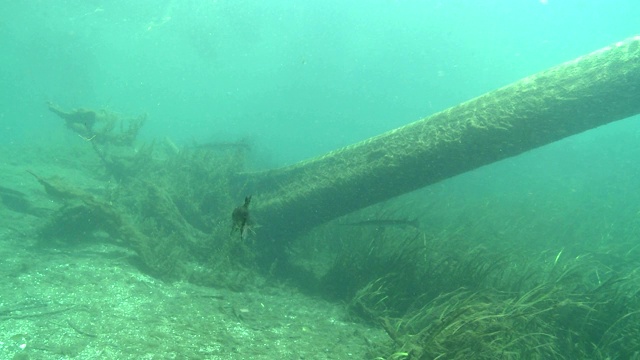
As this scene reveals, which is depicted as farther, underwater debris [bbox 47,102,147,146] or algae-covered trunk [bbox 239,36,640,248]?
underwater debris [bbox 47,102,147,146]

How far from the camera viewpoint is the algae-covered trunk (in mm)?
4906

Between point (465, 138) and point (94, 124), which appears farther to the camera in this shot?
point (94, 124)

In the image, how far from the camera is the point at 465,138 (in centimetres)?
533

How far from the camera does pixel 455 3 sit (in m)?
73.8

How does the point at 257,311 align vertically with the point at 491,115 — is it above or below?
below

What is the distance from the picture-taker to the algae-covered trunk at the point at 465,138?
4906mm

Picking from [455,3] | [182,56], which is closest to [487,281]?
[455,3]

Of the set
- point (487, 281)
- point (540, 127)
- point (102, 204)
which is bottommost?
point (487, 281)

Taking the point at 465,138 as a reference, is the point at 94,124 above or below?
above

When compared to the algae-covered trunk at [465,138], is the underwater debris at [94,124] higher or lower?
higher

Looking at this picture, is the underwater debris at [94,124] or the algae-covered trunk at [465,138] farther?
the underwater debris at [94,124]

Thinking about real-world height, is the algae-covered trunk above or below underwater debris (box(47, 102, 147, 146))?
below

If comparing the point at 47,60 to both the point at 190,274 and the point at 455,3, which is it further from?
the point at 190,274

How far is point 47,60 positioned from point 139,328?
99.8m
